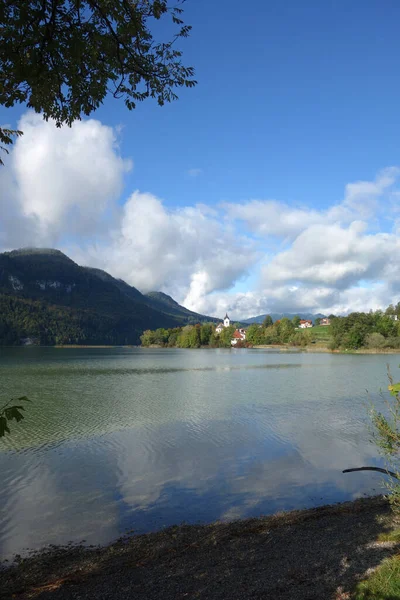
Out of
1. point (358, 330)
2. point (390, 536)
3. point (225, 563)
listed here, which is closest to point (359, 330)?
point (358, 330)

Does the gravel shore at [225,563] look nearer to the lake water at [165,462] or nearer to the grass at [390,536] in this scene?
the grass at [390,536]

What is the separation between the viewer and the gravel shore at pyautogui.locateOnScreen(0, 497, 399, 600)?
25.9ft

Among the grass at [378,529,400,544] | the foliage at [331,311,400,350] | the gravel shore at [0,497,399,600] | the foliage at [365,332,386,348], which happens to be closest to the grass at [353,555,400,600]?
the gravel shore at [0,497,399,600]

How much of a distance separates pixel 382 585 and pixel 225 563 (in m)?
3.98

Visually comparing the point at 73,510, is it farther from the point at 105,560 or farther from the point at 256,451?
the point at 256,451

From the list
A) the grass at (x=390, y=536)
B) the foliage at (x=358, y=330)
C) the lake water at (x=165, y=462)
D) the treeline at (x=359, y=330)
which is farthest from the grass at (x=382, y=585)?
the foliage at (x=358, y=330)

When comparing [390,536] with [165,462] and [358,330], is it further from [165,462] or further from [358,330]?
[358,330]

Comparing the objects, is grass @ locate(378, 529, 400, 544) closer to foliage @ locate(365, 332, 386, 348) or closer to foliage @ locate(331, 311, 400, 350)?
foliage @ locate(365, 332, 386, 348)

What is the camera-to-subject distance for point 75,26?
563 cm

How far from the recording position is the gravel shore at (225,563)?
7895mm

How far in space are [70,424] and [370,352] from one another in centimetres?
12538

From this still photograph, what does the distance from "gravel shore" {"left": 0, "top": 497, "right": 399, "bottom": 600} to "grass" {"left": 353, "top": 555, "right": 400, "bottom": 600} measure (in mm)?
314

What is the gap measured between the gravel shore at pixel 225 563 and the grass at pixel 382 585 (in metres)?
0.31

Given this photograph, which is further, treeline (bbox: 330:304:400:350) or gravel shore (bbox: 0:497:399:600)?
treeline (bbox: 330:304:400:350)
